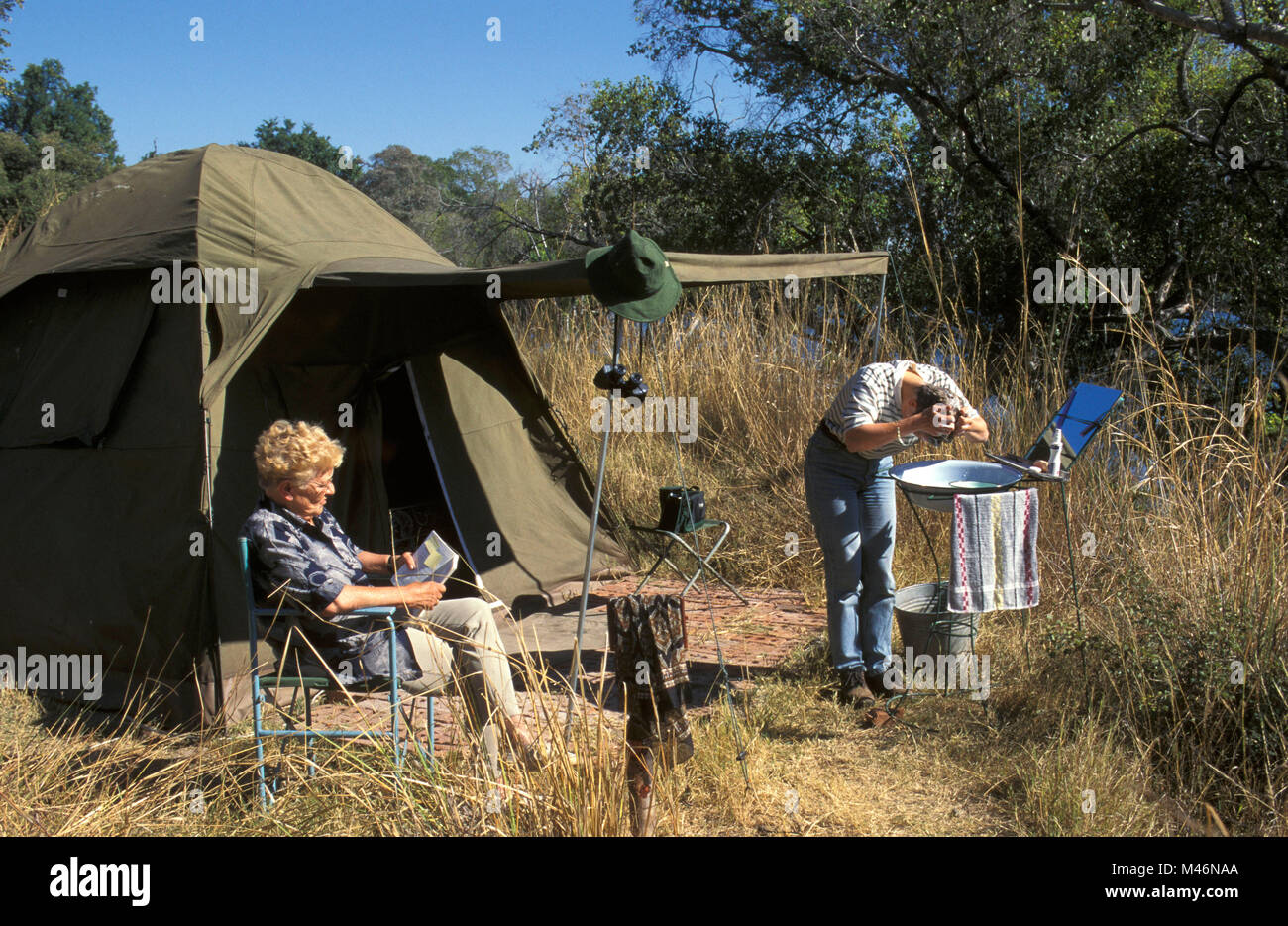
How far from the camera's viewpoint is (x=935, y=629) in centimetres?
434

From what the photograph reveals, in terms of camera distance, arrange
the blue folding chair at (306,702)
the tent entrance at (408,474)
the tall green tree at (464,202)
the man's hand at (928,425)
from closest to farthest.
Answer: the blue folding chair at (306,702)
the man's hand at (928,425)
the tent entrance at (408,474)
the tall green tree at (464,202)

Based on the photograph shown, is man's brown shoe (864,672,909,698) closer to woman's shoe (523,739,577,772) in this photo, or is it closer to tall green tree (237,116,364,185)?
woman's shoe (523,739,577,772)

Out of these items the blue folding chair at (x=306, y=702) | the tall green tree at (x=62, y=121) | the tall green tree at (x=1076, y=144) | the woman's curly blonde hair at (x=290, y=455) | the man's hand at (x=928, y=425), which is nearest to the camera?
the blue folding chair at (x=306, y=702)

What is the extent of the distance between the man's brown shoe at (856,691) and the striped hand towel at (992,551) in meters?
0.58

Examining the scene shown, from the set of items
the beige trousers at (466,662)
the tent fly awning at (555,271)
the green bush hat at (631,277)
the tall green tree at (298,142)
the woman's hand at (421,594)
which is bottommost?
the beige trousers at (466,662)

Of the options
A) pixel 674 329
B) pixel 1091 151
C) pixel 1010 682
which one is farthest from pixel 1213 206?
pixel 1010 682

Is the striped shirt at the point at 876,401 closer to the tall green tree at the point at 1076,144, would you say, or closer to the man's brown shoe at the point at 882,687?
the man's brown shoe at the point at 882,687

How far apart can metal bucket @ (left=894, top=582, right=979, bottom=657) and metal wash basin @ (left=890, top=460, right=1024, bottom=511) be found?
0.54 m

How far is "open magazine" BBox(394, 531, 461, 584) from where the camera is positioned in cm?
346

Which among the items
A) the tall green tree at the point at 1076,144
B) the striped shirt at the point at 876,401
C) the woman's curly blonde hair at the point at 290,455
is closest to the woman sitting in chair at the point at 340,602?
the woman's curly blonde hair at the point at 290,455

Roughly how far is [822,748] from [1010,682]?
34.2 inches

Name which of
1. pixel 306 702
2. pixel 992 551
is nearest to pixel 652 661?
pixel 306 702

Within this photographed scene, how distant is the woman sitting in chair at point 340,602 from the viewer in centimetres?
335

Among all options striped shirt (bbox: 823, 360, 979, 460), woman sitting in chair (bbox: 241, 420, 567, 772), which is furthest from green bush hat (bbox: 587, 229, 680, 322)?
woman sitting in chair (bbox: 241, 420, 567, 772)
